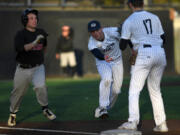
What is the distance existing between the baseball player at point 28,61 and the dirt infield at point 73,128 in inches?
17.8

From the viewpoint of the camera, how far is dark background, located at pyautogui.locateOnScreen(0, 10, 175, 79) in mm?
23328

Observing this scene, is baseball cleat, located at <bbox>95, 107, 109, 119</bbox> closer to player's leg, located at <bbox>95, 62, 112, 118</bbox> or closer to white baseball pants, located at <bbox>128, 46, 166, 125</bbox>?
player's leg, located at <bbox>95, 62, 112, 118</bbox>

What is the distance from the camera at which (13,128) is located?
330 inches

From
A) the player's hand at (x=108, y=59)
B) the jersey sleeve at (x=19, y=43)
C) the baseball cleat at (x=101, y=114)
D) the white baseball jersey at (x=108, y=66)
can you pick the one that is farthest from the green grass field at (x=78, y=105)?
the jersey sleeve at (x=19, y=43)

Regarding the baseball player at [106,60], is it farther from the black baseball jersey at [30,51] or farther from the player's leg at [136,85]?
the player's leg at [136,85]

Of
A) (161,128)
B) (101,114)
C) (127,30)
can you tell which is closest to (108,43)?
(101,114)

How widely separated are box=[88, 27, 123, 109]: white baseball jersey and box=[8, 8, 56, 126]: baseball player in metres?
1.12

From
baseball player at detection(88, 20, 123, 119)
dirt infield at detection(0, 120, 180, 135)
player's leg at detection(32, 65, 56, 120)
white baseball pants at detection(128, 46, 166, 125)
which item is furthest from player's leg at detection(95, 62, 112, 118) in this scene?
white baseball pants at detection(128, 46, 166, 125)

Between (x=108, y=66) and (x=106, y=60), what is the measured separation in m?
0.15

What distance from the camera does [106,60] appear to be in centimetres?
953

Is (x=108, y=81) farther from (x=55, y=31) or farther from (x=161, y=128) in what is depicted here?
(x=55, y=31)

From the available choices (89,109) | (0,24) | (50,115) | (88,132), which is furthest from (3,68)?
(88,132)

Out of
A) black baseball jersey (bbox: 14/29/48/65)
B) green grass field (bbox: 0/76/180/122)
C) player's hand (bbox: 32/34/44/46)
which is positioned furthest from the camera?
green grass field (bbox: 0/76/180/122)

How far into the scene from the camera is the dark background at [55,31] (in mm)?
23328
